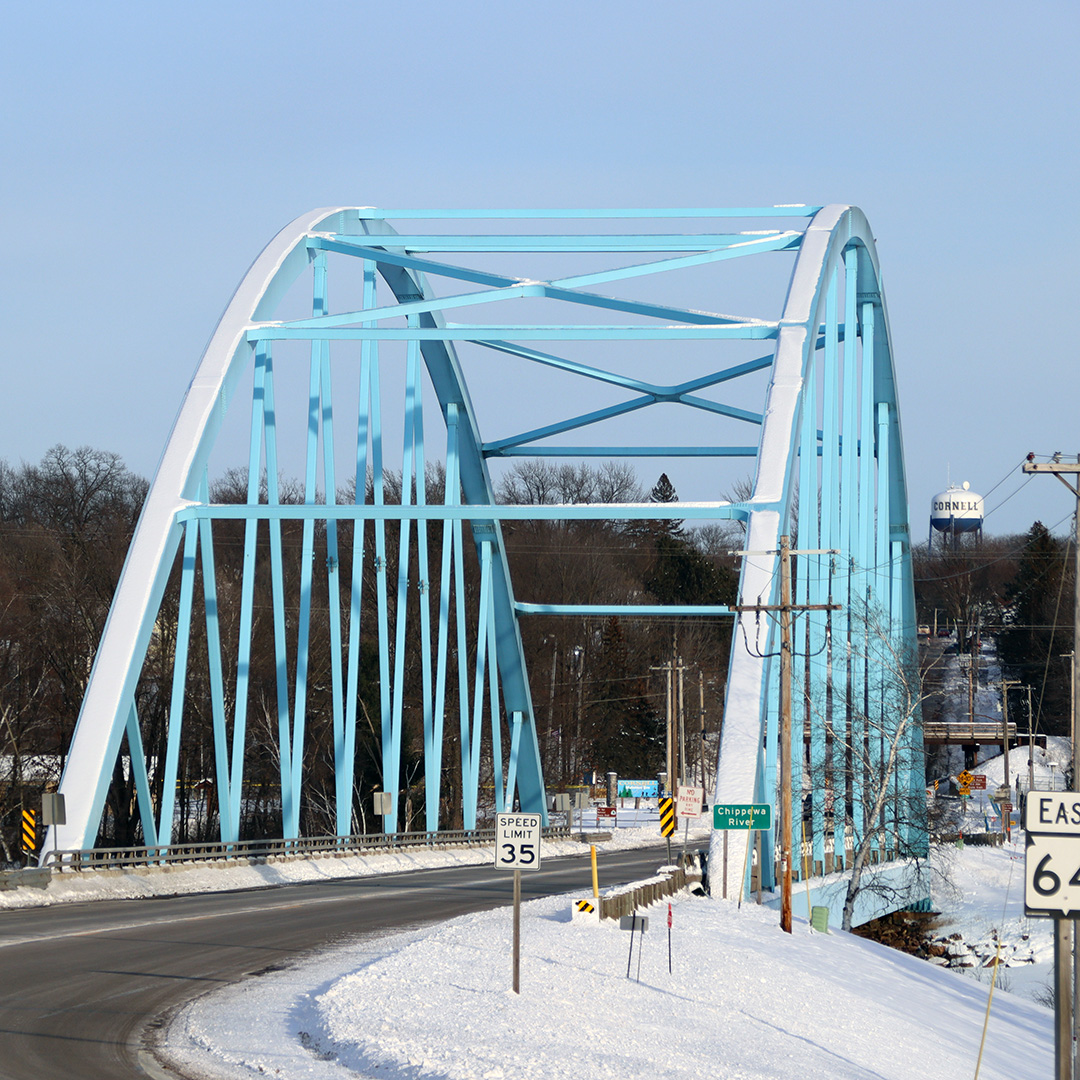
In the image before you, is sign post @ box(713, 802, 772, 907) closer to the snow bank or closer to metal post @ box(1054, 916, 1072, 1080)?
the snow bank

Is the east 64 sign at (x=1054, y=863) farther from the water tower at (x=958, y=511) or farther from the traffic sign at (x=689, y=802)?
the water tower at (x=958, y=511)

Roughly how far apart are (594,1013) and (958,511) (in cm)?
11530

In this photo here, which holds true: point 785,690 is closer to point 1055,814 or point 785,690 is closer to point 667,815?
point 667,815

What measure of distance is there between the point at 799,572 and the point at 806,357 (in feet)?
16.9

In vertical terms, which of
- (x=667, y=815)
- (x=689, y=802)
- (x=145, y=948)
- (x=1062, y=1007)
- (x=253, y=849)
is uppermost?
(x=1062, y=1007)

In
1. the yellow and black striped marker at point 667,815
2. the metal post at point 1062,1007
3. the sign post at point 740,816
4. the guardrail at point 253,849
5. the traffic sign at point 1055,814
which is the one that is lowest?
the guardrail at point 253,849

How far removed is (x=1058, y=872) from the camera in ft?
25.9

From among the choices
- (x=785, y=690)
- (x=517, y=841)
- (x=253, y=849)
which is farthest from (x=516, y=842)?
(x=253, y=849)

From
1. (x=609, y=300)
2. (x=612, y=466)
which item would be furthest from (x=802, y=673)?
(x=612, y=466)

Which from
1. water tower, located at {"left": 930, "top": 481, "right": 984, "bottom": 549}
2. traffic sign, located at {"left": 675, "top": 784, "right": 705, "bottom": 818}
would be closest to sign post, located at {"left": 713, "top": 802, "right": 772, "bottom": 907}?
traffic sign, located at {"left": 675, "top": 784, "right": 705, "bottom": 818}

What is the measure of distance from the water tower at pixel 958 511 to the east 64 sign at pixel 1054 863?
392 ft

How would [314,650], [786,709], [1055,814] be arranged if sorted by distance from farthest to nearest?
1. [314,650]
2. [786,709]
3. [1055,814]

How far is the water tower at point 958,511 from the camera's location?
124 meters

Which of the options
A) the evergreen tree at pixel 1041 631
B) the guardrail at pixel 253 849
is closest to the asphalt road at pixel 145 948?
the guardrail at pixel 253 849
